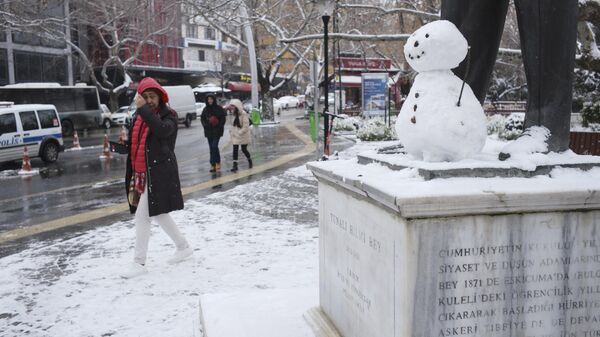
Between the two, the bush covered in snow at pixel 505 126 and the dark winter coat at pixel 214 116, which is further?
the bush covered in snow at pixel 505 126

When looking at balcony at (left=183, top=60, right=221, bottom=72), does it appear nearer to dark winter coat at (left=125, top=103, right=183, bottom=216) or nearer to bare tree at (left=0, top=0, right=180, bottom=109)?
bare tree at (left=0, top=0, right=180, bottom=109)

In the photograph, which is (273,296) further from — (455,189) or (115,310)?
(455,189)

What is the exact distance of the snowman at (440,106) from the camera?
2703 mm

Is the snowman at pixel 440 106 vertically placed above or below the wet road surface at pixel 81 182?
above

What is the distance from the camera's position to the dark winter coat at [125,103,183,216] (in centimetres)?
535

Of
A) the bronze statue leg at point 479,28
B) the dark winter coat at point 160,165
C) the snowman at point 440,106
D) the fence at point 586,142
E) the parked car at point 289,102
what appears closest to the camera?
the snowman at point 440,106

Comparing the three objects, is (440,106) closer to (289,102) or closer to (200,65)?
(200,65)

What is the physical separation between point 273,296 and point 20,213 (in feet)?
21.6

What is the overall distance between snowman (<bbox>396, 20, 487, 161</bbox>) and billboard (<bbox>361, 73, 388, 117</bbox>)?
23214 millimetres

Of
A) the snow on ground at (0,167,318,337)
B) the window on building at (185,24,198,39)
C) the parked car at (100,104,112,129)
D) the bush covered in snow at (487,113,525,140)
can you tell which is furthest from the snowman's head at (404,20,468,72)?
the window on building at (185,24,198,39)

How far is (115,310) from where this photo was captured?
456 centimetres

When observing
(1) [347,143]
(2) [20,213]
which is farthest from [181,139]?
(2) [20,213]

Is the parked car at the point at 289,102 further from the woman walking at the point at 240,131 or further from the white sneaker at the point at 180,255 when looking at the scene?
the white sneaker at the point at 180,255

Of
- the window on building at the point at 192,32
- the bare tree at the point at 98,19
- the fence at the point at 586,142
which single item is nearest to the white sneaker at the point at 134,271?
the fence at the point at 586,142
